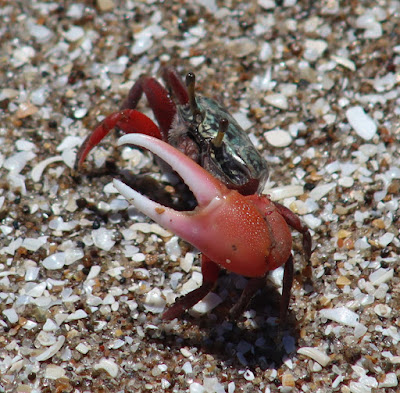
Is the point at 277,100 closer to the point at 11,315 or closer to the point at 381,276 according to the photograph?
the point at 381,276

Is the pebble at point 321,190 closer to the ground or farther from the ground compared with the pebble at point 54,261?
closer to the ground

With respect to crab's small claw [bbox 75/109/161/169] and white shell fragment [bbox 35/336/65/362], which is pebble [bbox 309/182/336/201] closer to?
crab's small claw [bbox 75/109/161/169]

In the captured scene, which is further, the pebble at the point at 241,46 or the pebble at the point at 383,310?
the pebble at the point at 241,46

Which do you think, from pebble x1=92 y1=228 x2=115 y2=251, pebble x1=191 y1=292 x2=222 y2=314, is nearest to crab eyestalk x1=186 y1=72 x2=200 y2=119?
pebble x1=92 y1=228 x2=115 y2=251

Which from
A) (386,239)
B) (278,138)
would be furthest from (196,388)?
(278,138)

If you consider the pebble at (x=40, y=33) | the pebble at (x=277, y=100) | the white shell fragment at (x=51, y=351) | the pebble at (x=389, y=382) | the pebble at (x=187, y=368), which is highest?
the pebble at (x=40, y=33)

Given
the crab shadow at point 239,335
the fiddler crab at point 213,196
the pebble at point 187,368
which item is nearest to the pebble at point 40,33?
the fiddler crab at point 213,196

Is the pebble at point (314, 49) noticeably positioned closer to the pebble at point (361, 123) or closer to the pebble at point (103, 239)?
the pebble at point (361, 123)

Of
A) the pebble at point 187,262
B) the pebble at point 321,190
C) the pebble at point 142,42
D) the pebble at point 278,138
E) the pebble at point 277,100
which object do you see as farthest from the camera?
the pebble at point 142,42

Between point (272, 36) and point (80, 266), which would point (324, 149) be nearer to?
point (272, 36)
